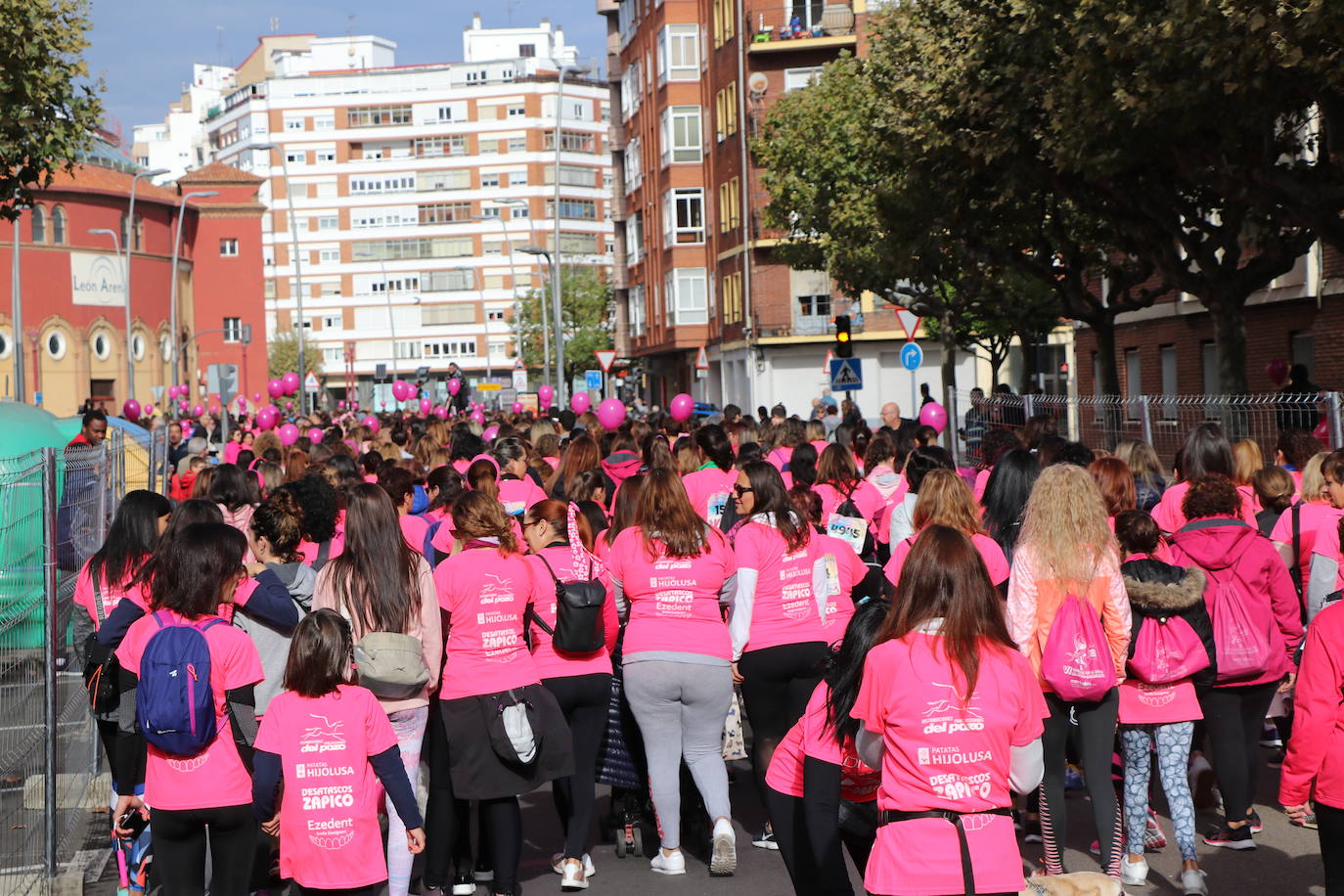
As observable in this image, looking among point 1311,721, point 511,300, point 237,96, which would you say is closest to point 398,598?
point 1311,721

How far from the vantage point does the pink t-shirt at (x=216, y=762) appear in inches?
228

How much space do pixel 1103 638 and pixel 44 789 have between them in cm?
484

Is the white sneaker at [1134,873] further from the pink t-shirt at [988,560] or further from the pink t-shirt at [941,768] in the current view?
the pink t-shirt at [941,768]

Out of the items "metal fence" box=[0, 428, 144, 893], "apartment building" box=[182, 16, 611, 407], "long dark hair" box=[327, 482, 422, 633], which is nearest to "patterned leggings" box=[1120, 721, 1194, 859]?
"long dark hair" box=[327, 482, 422, 633]

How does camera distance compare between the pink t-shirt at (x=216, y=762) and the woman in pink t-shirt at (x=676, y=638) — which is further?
the woman in pink t-shirt at (x=676, y=638)

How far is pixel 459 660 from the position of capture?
7230 mm

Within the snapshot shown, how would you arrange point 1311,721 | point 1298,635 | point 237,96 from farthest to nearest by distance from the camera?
point 237,96
point 1298,635
point 1311,721

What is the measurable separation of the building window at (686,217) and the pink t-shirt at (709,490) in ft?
171

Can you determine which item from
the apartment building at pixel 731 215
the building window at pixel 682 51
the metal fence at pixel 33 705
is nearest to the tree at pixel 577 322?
the apartment building at pixel 731 215

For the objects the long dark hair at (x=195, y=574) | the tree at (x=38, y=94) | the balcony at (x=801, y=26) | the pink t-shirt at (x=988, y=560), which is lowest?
the pink t-shirt at (x=988, y=560)

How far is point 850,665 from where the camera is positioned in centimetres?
484

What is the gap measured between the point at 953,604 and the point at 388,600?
10.2 feet

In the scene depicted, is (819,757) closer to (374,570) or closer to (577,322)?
(374,570)

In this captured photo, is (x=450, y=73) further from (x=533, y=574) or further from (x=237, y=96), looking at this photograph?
(x=533, y=574)
